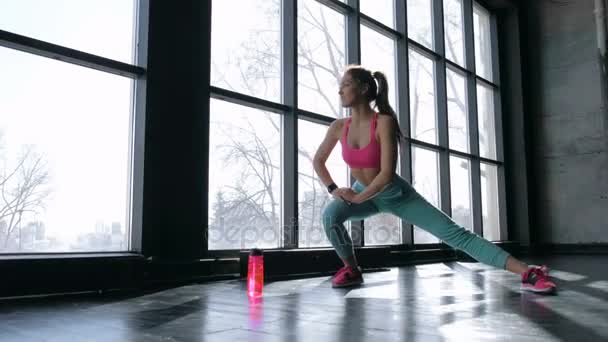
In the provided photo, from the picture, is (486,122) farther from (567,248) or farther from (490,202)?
(567,248)

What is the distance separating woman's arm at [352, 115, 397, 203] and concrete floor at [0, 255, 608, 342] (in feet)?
1.59

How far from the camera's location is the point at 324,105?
499 cm

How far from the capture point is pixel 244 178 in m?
4.10

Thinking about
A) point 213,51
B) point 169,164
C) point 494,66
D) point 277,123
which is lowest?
point 169,164

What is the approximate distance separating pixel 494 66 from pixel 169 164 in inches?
260

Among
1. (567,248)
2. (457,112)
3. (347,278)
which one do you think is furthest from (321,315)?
(567,248)

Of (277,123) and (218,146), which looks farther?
(277,123)

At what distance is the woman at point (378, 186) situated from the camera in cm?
259

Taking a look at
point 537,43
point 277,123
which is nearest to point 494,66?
point 537,43

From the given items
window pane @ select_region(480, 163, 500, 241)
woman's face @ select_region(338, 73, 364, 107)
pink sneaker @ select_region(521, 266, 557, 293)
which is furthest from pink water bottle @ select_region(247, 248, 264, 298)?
window pane @ select_region(480, 163, 500, 241)

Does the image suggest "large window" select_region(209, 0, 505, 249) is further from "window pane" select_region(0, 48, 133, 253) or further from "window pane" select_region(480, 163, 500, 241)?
"window pane" select_region(0, 48, 133, 253)

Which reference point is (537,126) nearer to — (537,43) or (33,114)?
(537,43)

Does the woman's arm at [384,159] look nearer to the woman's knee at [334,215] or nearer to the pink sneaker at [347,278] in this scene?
the woman's knee at [334,215]

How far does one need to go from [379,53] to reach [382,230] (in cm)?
190
